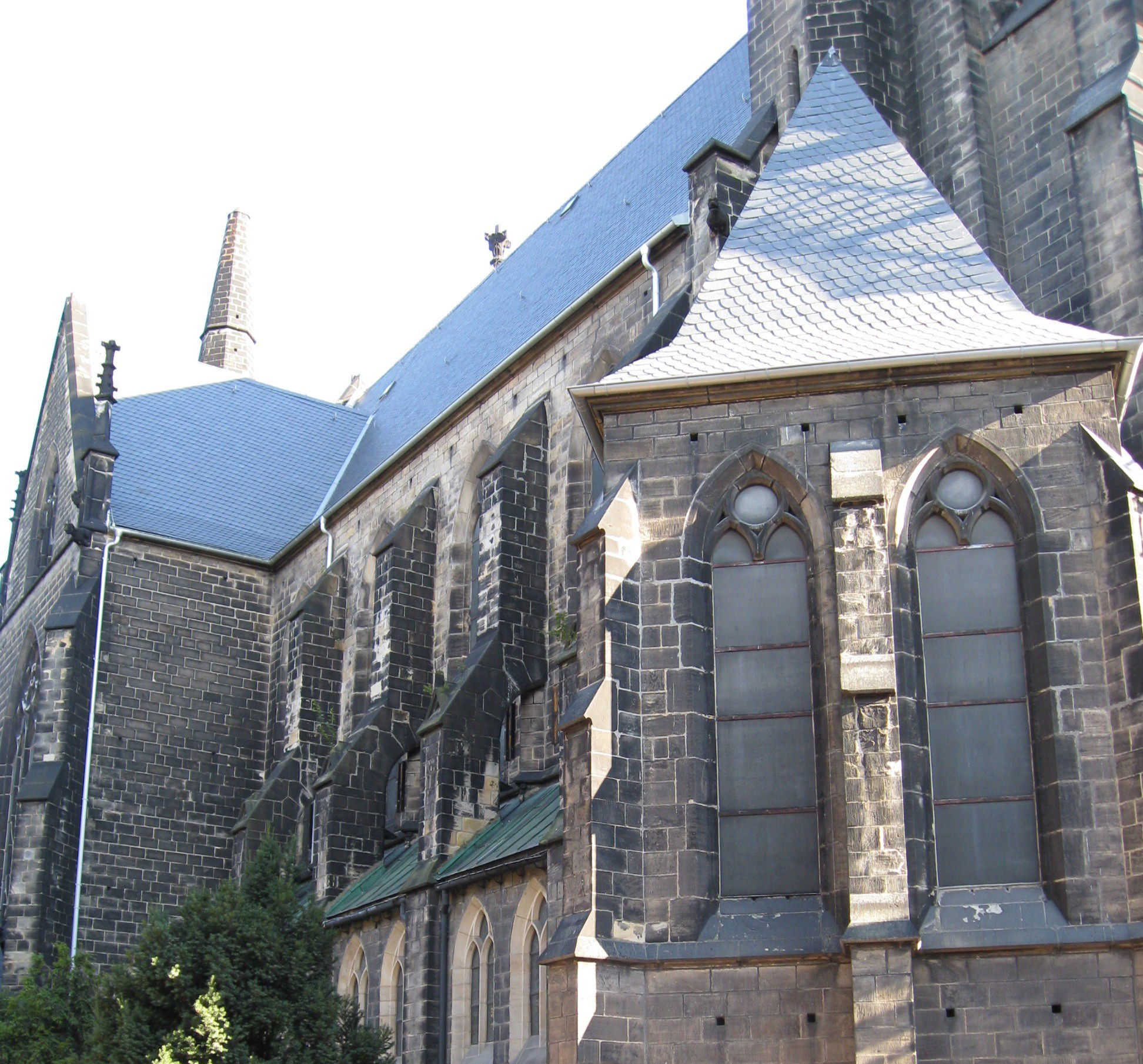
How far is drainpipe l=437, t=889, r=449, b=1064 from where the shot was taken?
19.3 meters

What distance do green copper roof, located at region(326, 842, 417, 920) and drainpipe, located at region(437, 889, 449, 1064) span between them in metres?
0.98

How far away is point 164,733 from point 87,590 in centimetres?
283

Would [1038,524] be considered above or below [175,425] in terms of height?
below

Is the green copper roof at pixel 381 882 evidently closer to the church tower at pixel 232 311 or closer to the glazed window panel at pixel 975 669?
the glazed window panel at pixel 975 669

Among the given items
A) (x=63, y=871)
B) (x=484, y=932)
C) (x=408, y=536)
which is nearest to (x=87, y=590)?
(x=63, y=871)

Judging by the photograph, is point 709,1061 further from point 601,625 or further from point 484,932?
point 484,932

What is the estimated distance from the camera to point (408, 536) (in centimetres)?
2480

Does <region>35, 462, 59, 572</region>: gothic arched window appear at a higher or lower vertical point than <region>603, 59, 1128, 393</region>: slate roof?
higher

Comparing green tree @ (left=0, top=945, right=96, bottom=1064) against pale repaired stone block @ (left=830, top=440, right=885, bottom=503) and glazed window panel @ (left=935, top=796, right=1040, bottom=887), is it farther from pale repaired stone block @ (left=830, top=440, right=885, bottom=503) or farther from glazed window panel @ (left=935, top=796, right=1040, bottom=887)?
pale repaired stone block @ (left=830, top=440, right=885, bottom=503)

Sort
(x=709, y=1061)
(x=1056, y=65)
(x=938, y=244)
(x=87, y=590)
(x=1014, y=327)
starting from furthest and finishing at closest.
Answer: (x=87, y=590)
(x=1056, y=65)
(x=938, y=244)
(x=1014, y=327)
(x=709, y=1061)

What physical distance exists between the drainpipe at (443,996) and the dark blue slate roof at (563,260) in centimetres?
886

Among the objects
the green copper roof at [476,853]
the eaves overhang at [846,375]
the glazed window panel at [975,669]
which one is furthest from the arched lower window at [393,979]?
the glazed window panel at [975,669]

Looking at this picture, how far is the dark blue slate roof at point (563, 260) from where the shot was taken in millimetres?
24484

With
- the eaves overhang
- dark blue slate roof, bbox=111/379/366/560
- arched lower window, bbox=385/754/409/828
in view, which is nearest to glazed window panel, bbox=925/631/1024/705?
the eaves overhang
